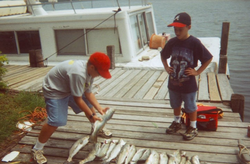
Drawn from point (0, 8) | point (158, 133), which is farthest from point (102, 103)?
point (0, 8)

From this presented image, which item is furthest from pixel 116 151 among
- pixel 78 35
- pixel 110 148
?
pixel 78 35

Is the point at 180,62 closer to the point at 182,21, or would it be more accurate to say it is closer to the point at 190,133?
the point at 182,21

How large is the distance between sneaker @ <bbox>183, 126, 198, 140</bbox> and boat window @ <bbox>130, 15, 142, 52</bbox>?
7.03m

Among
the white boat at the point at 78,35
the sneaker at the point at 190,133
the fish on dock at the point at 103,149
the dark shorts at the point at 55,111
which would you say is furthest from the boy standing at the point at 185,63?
the white boat at the point at 78,35

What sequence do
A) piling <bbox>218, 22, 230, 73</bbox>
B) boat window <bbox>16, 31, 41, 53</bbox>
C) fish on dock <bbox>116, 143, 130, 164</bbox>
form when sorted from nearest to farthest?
fish on dock <bbox>116, 143, 130, 164</bbox> → piling <bbox>218, 22, 230, 73</bbox> → boat window <bbox>16, 31, 41, 53</bbox>

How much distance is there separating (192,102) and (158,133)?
882mm

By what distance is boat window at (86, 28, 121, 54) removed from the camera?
10.2 m

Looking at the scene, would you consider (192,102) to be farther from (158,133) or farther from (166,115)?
(166,115)

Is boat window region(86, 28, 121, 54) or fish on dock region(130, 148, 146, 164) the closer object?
fish on dock region(130, 148, 146, 164)

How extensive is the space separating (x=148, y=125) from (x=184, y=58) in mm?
1609

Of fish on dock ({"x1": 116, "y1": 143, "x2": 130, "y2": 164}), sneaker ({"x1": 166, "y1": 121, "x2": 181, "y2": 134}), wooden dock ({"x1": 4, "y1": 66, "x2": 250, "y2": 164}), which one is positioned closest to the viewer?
fish on dock ({"x1": 116, "y1": 143, "x2": 130, "y2": 164})

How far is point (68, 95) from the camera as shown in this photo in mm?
3797

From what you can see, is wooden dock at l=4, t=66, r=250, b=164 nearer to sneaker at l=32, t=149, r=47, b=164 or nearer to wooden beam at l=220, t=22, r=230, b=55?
sneaker at l=32, t=149, r=47, b=164

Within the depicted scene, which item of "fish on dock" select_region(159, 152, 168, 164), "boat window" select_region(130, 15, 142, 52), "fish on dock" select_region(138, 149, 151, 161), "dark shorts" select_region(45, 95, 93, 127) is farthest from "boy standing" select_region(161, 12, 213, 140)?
"boat window" select_region(130, 15, 142, 52)
